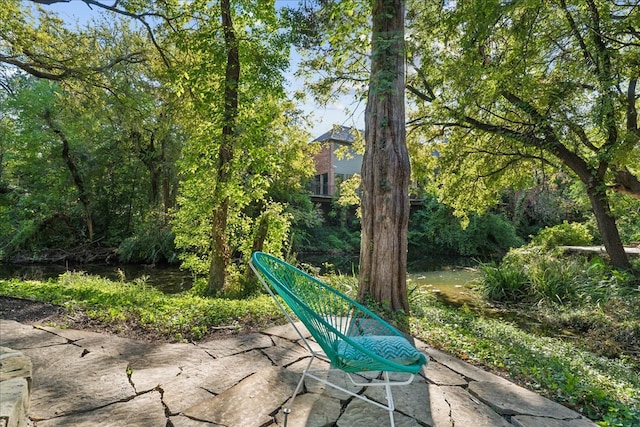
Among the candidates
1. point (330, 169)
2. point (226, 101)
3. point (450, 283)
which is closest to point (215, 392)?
point (226, 101)

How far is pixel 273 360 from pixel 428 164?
7.48 m

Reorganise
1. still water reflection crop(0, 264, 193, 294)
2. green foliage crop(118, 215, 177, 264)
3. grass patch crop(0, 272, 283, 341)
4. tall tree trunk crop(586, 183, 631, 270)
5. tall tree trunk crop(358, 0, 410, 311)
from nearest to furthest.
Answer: grass patch crop(0, 272, 283, 341) → tall tree trunk crop(358, 0, 410, 311) → tall tree trunk crop(586, 183, 631, 270) → still water reflection crop(0, 264, 193, 294) → green foliage crop(118, 215, 177, 264)

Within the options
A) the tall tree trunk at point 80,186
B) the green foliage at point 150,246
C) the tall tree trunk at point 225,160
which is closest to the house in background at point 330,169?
the green foliage at point 150,246

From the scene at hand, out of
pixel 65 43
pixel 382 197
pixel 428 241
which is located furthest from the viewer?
pixel 428 241

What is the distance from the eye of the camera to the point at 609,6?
5.47m

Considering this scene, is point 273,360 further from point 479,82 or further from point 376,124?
point 479,82

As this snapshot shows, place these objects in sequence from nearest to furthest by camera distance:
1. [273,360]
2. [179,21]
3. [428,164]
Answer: [273,360]
[179,21]
[428,164]

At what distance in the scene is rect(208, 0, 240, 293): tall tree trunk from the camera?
566 cm

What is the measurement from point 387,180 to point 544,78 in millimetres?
4356

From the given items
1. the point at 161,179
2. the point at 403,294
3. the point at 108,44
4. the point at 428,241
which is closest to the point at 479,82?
the point at 403,294

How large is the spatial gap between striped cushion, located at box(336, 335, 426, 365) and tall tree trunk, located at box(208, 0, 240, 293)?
416 centimetres

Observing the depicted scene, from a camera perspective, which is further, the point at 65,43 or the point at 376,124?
the point at 65,43

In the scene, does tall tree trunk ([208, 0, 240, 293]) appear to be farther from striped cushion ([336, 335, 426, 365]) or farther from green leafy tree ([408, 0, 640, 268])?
striped cushion ([336, 335, 426, 365])

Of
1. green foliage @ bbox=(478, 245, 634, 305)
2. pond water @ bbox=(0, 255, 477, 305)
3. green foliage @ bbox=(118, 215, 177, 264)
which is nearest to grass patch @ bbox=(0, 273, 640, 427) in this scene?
green foliage @ bbox=(478, 245, 634, 305)
